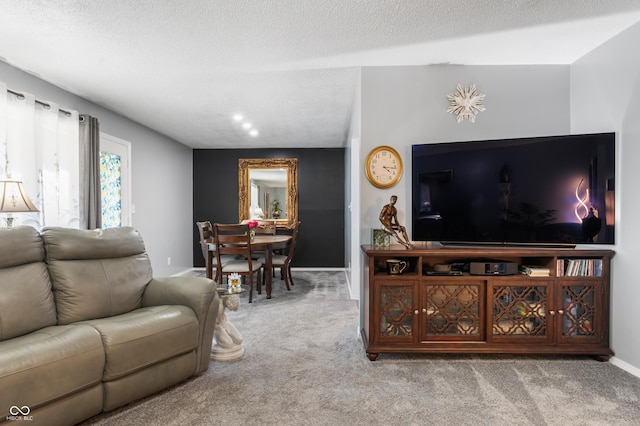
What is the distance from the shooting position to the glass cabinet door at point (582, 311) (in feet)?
8.00

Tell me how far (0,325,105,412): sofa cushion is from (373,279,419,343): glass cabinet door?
175cm

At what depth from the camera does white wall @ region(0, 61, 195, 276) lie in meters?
3.95

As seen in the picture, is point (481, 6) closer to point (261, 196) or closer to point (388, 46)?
point (388, 46)

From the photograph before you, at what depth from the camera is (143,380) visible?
1.92 m

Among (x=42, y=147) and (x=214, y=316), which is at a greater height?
(x=42, y=147)

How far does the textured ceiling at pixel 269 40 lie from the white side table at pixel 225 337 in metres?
1.87

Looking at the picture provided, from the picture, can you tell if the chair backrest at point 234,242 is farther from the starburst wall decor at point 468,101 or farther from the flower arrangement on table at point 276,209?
the starburst wall decor at point 468,101

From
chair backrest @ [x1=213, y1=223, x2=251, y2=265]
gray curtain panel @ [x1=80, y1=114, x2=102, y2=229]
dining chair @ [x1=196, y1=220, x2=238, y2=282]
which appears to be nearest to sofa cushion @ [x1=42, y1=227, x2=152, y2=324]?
gray curtain panel @ [x1=80, y1=114, x2=102, y2=229]

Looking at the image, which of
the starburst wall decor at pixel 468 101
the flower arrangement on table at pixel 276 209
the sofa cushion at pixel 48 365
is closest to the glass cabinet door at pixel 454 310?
the starburst wall decor at pixel 468 101

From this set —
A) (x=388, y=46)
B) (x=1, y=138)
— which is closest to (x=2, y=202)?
(x=1, y=138)

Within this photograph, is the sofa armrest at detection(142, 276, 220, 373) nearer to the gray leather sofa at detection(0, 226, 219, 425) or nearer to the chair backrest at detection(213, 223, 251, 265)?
the gray leather sofa at detection(0, 226, 219, 425)

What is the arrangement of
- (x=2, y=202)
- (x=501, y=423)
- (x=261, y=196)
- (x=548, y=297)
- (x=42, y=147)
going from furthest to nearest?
1. (x=261, y=196)
2. (x=42, y=147)
3. (x=548, y=297)
4. (x=2, y=202)
5. (x=501, y=423)

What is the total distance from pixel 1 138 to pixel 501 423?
390 cm

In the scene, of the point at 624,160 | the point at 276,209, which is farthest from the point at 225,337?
the point at 276,209
